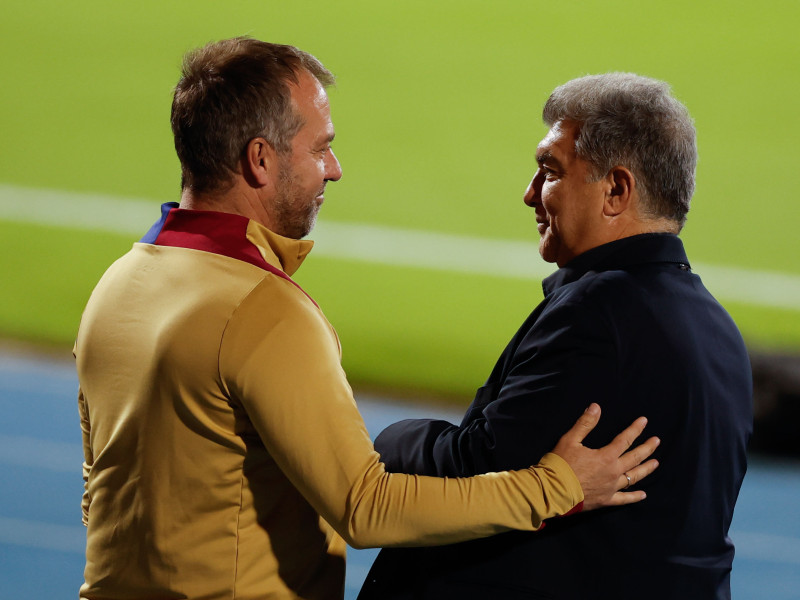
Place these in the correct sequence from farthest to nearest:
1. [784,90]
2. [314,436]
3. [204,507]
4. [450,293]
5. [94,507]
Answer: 1. [784,90]
2. [450,293]
3. [94,507]
4. [204,507]
5. [314,436]

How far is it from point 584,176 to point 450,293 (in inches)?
187

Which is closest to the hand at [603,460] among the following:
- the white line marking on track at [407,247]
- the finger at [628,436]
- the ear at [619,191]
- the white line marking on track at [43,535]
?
the finger at [628,436]

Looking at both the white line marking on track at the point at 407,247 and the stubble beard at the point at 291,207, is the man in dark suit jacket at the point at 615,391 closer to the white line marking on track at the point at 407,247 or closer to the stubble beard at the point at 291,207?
the stubble beard at the point at 291,207

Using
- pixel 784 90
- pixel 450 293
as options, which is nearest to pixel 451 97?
pixel 450 293

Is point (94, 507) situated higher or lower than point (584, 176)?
lower

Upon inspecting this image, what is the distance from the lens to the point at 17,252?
22.8ft

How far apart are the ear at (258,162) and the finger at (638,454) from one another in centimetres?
77

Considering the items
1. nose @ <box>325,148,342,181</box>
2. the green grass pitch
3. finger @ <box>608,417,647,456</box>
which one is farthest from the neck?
the green grass pitch

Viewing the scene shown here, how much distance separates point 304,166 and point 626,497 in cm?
80

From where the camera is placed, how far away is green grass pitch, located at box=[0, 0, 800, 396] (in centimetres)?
665

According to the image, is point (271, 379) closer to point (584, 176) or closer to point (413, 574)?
point (413, 574)

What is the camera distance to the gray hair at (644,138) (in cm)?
185

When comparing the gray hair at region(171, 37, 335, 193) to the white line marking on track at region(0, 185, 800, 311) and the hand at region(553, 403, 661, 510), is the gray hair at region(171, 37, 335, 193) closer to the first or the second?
the hand at region(553, 403, 661, 510)

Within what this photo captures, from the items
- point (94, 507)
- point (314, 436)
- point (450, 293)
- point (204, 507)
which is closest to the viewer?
point (314, 436)
